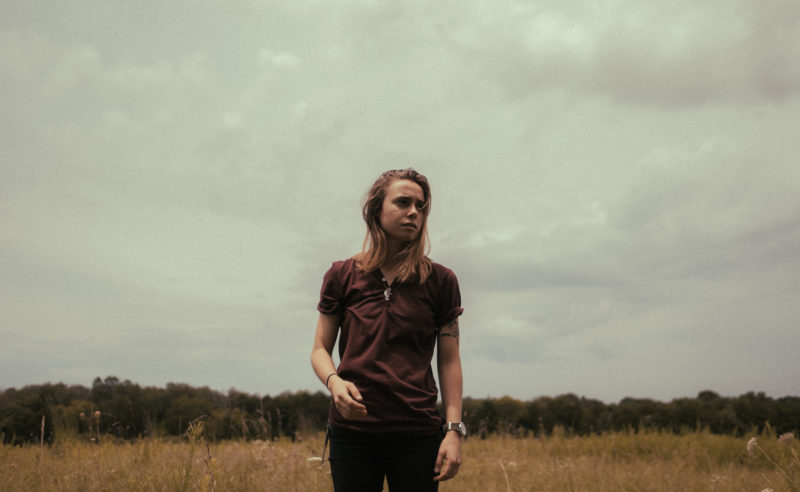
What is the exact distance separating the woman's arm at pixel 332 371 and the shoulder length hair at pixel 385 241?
0.35 m

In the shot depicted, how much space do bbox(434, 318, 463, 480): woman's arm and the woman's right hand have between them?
1.37 feet

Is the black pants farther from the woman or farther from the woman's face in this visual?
the woman's face

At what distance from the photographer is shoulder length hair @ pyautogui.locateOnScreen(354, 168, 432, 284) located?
8.77 feet

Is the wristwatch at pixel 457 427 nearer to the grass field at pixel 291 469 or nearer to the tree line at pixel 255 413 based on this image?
the grass field at pixel 291 469

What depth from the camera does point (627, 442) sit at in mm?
10719

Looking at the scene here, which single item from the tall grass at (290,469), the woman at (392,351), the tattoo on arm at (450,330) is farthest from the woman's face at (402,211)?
the tall grass at (290,469)

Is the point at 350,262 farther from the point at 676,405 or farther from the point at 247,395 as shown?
the point at 676,405

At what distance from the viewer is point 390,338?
98.5 inches

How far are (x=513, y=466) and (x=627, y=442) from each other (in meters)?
A: 4.84

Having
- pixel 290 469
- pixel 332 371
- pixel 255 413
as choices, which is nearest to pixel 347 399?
pixel 332 371

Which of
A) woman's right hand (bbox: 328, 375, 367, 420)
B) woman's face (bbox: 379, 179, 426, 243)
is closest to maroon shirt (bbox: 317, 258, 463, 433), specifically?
woman's right hand (bbox: 328, 375, 367, 420)

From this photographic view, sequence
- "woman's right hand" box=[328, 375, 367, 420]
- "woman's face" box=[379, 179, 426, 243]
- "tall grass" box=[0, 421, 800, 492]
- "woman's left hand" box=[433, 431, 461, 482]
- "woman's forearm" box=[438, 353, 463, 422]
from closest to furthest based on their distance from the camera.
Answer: "woman's right hand" box=[328, 375, 367, 420] → "woman's left hand" box=[433, 431, 461, 482] → "woman's forearm" box=[438, 353, 463, 422] → "woman's face" box=[379, 179, 426, 243] → "tall grass" box=[0, 421, 800, 492]

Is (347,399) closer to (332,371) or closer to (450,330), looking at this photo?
(332,371)

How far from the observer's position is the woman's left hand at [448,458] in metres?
2.38
